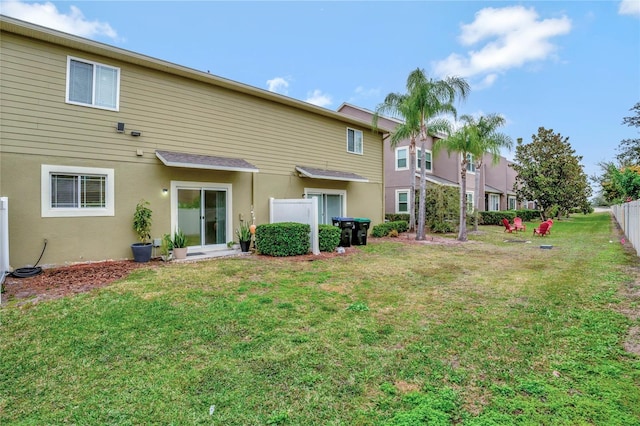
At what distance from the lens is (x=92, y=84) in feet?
27.2

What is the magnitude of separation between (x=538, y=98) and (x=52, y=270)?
2917cm

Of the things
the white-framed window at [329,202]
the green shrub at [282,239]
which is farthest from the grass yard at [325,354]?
the white-framed window at [329,202]

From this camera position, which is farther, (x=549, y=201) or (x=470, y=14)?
(x=549, y=201)

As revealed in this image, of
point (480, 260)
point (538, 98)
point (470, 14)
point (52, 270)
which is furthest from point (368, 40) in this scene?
point (52, 270)

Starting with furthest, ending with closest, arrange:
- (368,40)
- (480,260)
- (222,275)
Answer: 1. (368,40)
2. (480,260)
3. (222,275)

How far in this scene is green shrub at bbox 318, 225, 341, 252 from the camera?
1049cm

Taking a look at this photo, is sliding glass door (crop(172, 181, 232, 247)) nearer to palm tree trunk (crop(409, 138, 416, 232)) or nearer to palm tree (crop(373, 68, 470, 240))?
palm tree (crop(373, 68, 470, 240))

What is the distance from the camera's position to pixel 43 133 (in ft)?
24.9

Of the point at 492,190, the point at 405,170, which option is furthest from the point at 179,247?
the point at 492,190

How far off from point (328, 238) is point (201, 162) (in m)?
4.77

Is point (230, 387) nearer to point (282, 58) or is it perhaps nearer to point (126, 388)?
point (126, 388)

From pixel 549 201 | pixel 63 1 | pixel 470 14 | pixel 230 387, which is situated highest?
pixel 470 14

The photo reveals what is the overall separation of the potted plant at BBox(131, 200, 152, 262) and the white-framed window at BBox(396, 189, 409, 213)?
53.4 feet

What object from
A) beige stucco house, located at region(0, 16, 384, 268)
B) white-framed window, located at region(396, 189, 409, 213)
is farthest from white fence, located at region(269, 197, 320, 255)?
white-framed window, located at region(396, 189, 409, 213)
